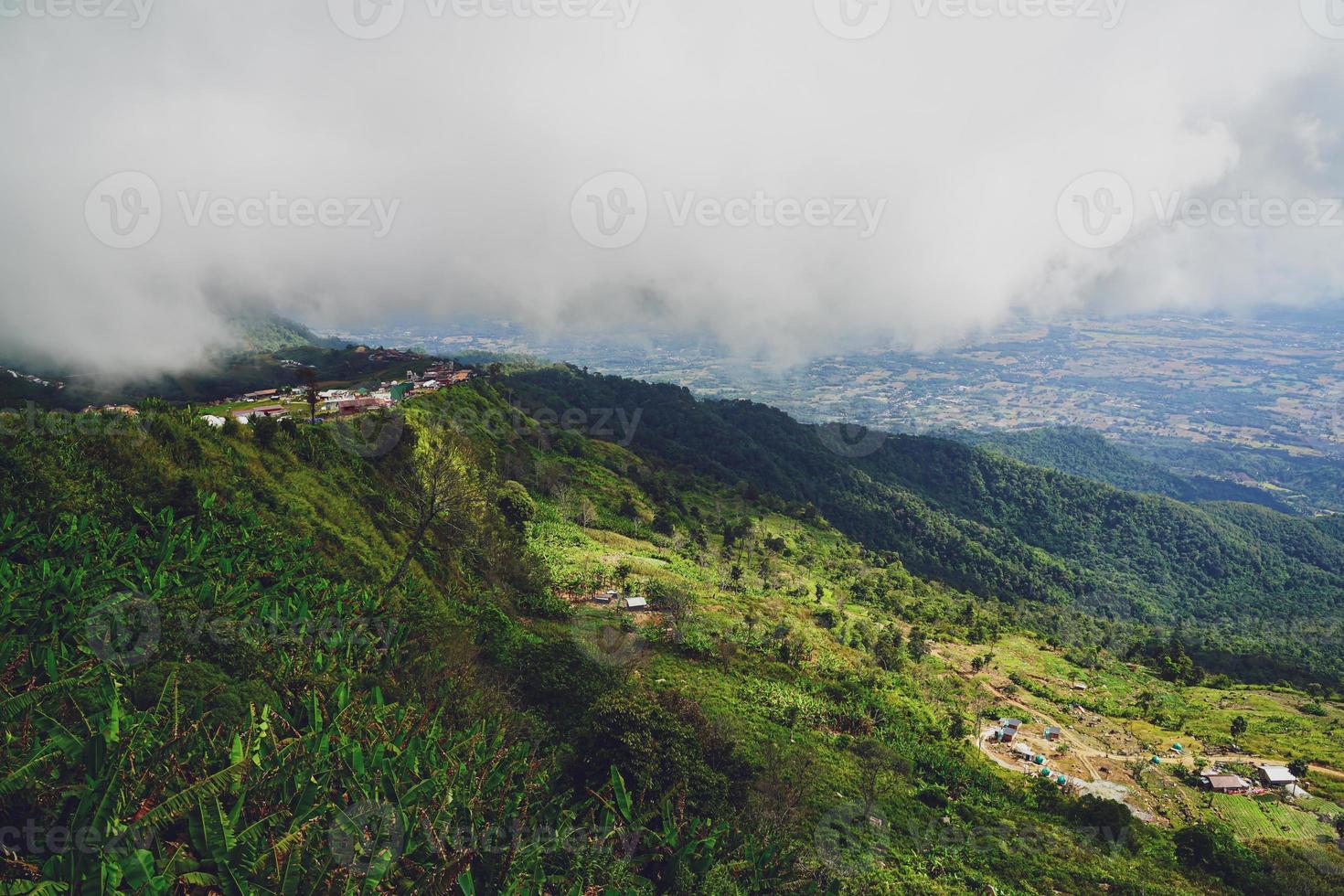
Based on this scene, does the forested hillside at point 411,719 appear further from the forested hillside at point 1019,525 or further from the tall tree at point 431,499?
the forested hillside at point 1019,525

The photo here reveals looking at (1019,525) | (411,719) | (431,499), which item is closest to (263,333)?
(431,499)

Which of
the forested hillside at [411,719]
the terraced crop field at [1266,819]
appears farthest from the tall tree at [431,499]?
the terraced crop field at [1266,819]

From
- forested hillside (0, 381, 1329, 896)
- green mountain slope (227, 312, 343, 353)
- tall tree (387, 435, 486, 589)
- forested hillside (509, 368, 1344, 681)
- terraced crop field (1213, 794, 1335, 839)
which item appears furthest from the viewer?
green mountain slope (227, 312, 343, 353)

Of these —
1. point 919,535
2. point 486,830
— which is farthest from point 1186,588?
point 486,830

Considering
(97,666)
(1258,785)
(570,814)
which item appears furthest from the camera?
(1258,785)

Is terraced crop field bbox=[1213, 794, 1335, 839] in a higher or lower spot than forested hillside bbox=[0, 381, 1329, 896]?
lower

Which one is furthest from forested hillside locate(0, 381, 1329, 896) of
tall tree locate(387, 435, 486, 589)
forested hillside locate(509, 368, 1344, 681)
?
forested hillside locate(509, 368, 1344, 681)

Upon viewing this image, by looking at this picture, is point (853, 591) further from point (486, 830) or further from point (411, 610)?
point (486, 830)

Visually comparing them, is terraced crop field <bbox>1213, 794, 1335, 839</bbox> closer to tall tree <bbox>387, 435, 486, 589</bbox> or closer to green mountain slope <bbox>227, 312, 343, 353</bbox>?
tall tree <bbox>387, 435, 486, 589</bbox>

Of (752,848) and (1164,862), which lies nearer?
(752,848)
